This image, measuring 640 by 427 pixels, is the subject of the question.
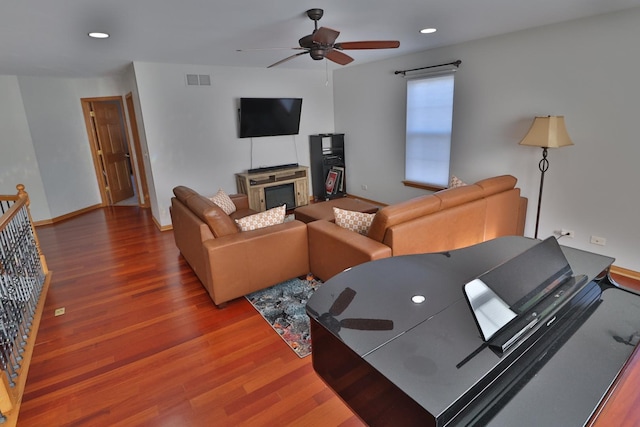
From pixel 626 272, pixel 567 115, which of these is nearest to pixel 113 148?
pixel 567 115

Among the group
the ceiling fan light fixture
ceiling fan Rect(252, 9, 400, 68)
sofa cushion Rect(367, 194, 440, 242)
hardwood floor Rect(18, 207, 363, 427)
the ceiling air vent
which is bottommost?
hardwood floor Rect(18, 207, 363, 427)

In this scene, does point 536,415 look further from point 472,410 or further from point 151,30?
point 151,30

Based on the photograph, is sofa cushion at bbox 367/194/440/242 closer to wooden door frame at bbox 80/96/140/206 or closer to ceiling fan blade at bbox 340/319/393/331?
ceiling fan blade at bbox 340/319/393/331

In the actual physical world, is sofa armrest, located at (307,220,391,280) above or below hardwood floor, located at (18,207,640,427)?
above

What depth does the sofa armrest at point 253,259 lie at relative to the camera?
9.37 feet

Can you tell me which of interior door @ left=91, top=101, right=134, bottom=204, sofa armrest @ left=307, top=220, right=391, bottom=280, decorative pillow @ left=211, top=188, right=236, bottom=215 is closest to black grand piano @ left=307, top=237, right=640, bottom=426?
sofa armrest @ left=307, top=220, right=391, bottom=280

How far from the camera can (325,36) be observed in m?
2.58

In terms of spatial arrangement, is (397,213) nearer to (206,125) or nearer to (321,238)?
(321,238)

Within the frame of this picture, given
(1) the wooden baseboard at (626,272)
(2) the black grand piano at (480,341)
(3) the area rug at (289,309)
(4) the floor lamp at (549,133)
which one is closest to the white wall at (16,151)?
(3) the area rug at (289,309)

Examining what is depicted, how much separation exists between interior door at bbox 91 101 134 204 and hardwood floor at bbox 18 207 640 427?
349 cm

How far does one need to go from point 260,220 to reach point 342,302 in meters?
1.80

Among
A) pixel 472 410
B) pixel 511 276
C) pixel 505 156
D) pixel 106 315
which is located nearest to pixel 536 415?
pixel 472 410

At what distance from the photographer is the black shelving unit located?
6254 mm

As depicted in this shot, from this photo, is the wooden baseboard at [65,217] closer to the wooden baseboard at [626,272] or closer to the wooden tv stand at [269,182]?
the wooden tv stand at [269,182]
